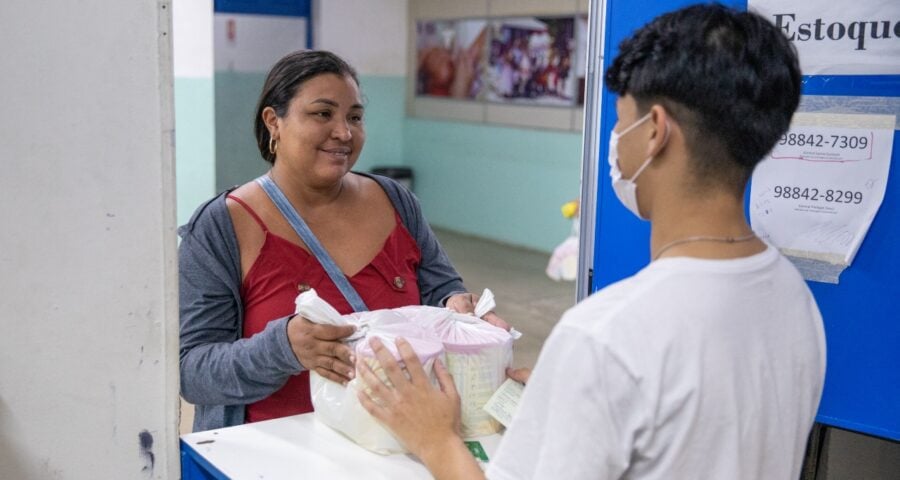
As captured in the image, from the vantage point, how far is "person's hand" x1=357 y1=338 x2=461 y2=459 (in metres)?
1.45

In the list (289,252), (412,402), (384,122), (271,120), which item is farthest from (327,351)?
(384,122)

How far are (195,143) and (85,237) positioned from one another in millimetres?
6100

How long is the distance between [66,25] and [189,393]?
86 centimetres

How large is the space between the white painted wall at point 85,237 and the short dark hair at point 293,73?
69 cm

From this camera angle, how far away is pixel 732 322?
1066 millimetres

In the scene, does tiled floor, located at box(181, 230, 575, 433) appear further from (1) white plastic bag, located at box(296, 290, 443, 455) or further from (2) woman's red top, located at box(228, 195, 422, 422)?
(1) white plastic bag, located at box(296, 290, 443, 455)

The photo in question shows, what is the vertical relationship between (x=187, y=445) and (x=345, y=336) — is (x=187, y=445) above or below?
below

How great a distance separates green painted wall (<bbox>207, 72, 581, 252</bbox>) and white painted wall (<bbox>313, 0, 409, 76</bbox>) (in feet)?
0.65

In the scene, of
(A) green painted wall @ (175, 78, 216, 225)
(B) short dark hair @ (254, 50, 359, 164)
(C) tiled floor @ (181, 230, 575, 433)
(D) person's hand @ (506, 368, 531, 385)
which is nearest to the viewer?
(D) person's hand @ (506, 368, 531, 385)

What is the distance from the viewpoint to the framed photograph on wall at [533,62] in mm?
7730

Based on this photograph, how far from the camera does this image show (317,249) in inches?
81.2

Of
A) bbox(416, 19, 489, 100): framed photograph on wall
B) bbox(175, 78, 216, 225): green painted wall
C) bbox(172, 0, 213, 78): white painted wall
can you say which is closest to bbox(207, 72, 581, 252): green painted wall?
bbox(416, 19, 489, 100): framed photograph on wall

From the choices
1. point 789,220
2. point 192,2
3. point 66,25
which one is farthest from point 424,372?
point 192,2

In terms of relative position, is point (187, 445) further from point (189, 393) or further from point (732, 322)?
point (732, 322)
